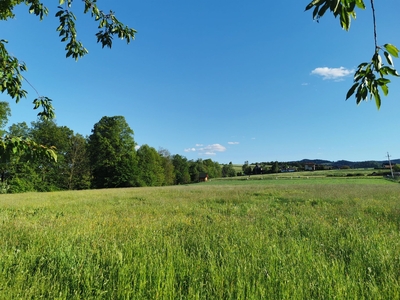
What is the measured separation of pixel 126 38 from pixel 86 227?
4.44 metres

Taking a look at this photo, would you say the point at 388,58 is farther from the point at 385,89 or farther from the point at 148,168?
the point at 148,168

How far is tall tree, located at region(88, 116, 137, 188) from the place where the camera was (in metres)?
48.6

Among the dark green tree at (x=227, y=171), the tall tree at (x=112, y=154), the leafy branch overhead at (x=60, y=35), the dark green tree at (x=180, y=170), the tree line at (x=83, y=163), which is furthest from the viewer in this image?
the dark green tree at (x=227, y=171)

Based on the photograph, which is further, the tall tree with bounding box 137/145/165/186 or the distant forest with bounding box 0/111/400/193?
the tall tree with bounding box 137/145/165/186

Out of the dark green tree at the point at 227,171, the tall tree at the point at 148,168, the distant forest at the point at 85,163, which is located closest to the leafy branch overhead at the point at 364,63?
the distant forest at the point at 85,163

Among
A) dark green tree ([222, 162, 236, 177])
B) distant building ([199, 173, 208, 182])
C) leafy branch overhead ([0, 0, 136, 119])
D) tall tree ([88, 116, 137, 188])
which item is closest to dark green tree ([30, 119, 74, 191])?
tall tree ([88, 116, 137, 188])

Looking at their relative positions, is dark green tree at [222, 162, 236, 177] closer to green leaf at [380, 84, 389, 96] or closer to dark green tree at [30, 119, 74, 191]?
dark green tree at [30, 119, 74, 191]

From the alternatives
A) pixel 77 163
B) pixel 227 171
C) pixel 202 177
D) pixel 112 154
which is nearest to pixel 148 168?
pixel 112 154

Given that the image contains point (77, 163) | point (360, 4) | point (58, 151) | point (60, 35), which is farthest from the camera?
point (77, 163)

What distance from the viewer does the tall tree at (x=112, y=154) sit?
160 ft

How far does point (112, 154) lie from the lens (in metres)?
50.1

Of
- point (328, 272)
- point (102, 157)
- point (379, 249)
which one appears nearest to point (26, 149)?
point (328, 272)

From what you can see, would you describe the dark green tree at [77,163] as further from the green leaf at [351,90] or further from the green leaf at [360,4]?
the green leaf at [360,4]

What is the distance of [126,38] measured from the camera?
3656mm
